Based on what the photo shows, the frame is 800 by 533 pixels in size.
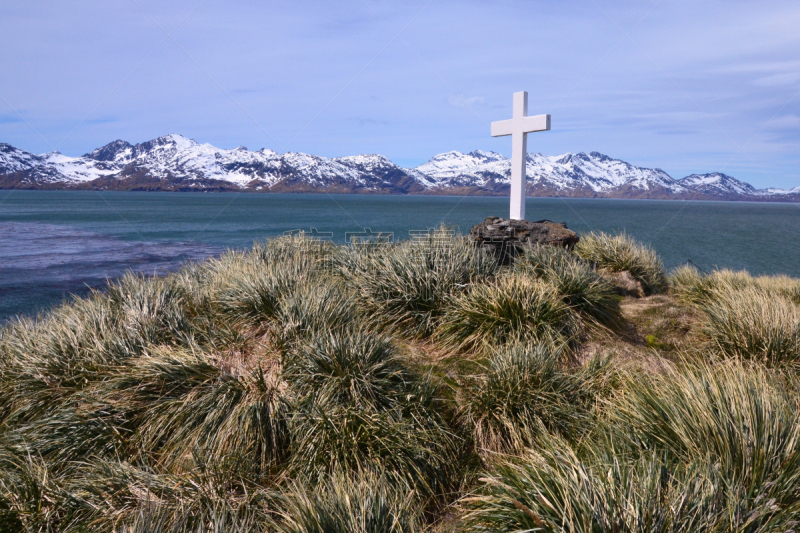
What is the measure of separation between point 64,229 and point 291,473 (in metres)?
62.6

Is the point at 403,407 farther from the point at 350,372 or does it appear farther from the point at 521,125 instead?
the point at 521,125

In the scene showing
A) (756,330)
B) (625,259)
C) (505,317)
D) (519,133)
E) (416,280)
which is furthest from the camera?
(625,259)

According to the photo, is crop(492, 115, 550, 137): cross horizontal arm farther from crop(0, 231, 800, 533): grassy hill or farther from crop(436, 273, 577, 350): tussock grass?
crop(436, 273, 577, 350): tussock grass

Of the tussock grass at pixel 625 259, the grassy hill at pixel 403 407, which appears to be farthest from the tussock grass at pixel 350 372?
the tussock grass at pixel 625 259

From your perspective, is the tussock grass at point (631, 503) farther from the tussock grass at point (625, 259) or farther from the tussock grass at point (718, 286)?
the tussock grass at point (625, 259)

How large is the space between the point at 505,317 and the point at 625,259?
5905 millimetres

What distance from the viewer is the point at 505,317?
646 cm

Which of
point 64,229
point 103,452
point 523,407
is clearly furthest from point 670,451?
point 64,229

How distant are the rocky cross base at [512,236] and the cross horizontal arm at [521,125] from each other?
1997mm

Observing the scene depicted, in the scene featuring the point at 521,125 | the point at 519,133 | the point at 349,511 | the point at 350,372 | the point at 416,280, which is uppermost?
the point at 521,125

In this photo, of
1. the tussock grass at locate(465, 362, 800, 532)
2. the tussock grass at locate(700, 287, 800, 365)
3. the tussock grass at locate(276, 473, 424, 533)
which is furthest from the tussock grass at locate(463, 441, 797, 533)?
the tussock grass at locate(700, 287, 800, 365)

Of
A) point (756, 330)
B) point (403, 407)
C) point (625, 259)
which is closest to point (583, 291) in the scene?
point (756, 330)

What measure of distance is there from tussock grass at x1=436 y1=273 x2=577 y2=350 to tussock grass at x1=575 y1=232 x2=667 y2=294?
15.3 ft

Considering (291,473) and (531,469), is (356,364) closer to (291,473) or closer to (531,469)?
(291,473)
